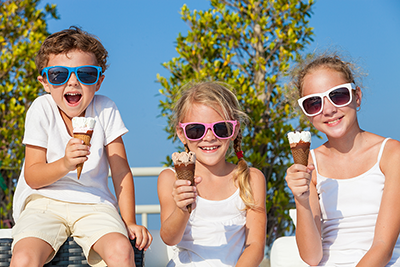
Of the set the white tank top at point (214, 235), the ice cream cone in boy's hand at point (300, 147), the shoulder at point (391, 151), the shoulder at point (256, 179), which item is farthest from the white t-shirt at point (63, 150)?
the shoulder at point (391, 151)

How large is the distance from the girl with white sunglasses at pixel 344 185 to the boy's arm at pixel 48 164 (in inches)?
50.8

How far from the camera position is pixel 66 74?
8.96ft

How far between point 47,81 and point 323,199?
207 cm

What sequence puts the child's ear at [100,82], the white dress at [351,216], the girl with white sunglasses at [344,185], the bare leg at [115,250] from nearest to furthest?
the bare leg at [115,250] → the girl with white sunglasses at [344,185] → the white dress at [351,216] → the child's ear at [100,82]

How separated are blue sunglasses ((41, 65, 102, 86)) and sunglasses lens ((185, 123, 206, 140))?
0.74 m

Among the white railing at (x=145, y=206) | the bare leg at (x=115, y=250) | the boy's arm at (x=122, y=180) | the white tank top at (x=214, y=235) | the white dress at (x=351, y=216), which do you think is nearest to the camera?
the bare leg at (x=115, y=250)

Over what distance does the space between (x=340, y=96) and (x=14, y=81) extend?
4.69 meters

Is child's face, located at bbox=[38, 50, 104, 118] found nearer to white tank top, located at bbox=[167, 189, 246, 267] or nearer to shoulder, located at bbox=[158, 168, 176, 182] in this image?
shoulder, located at bbox=[158, 168, 176, 182]

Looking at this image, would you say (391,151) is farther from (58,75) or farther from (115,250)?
(58,75)

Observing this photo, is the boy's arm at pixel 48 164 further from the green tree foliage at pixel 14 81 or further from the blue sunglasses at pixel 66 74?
the green tree foliage at pixel 14 81

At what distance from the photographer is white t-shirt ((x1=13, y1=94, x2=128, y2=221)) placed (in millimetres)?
2740

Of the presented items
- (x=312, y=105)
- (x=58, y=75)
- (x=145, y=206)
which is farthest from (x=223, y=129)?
(x=145, y=206)

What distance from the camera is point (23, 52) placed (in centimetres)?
559

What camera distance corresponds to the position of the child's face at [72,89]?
2764 mm
